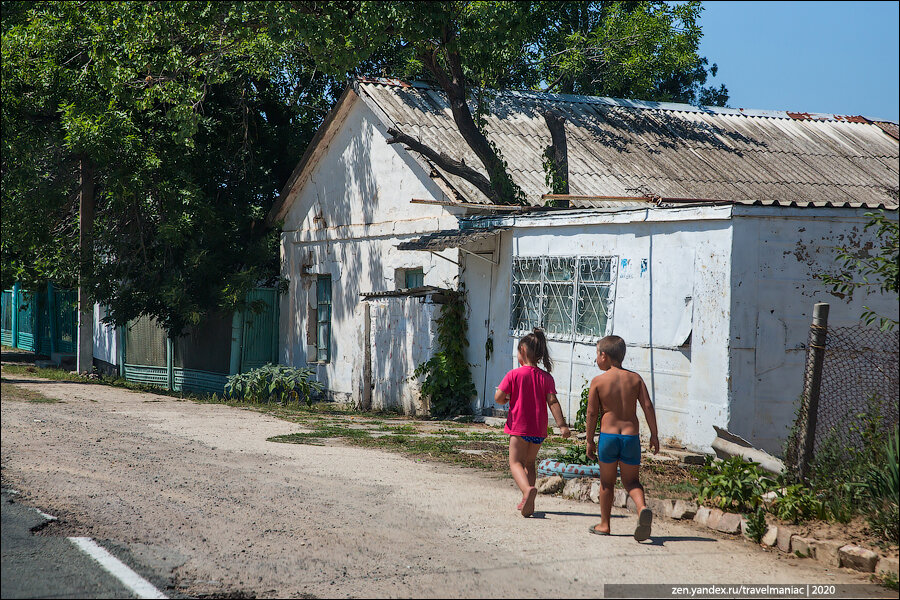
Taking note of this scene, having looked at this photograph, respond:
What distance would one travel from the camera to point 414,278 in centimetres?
1532

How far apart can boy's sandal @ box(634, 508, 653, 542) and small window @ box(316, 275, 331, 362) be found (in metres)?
11.5

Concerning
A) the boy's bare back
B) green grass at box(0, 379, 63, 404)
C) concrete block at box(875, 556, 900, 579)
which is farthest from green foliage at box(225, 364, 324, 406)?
concrete block at box(875, 556, 900, 579)

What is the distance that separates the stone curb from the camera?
5703 mm

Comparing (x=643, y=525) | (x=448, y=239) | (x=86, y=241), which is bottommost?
(x=643, y=525)

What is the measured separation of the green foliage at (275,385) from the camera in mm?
15867

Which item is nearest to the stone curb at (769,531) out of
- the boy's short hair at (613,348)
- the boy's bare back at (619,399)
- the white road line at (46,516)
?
the boy's bare back at (619,399)

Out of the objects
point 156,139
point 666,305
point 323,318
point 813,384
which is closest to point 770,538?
point 813,384

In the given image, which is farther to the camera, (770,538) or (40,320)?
(40,320)

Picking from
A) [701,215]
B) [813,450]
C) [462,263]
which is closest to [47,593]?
[813,450]

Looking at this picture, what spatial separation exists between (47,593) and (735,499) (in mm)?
4760

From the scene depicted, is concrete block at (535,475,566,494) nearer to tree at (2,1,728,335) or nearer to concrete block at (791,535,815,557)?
concrete block at (791,535,815,557)

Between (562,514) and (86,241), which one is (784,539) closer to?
(562,514)

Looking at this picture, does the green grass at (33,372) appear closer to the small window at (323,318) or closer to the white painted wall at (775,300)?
the white painted wall at (775,300)

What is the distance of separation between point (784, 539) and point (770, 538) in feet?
0.38
